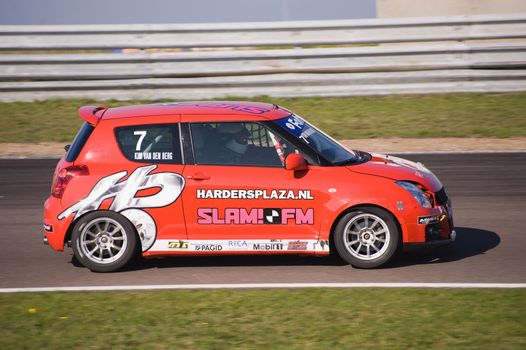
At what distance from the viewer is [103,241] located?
8477mm

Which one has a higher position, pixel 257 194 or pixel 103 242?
pixel 257 194

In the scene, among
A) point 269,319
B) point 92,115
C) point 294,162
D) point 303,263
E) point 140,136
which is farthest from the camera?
point 92,115

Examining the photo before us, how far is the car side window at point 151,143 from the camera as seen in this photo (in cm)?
847

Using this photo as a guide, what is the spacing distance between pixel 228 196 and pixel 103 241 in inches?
51.3

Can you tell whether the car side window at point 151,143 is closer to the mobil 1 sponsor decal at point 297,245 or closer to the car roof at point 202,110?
the car roof at point 202,110

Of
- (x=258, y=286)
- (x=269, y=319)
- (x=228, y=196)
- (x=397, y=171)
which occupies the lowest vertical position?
(x=269, y=319)

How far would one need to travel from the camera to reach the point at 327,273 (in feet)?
27.1

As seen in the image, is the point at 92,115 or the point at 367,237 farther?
the point at 92,115

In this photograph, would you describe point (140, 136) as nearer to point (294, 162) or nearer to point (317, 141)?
point (294, 162)

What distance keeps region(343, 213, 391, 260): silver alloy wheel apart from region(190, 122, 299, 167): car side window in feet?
3.02

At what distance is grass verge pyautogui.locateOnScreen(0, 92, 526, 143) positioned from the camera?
15.8m

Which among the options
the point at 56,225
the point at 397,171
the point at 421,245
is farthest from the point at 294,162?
the point at 56,225

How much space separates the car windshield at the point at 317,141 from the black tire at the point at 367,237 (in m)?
0.59

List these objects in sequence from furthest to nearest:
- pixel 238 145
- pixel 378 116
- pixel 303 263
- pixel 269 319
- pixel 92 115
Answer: pixel 378 116 < pixel 92 115 < pixel 303 263 < pixel 238 145 < pixel 269 319
